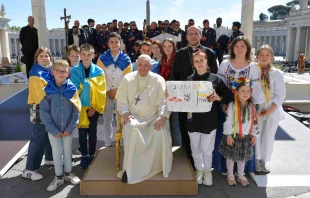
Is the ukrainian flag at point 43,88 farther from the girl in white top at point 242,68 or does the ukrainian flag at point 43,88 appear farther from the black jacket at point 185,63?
the girl in white top at point 242,68

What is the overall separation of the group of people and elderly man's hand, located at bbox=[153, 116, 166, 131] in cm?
1

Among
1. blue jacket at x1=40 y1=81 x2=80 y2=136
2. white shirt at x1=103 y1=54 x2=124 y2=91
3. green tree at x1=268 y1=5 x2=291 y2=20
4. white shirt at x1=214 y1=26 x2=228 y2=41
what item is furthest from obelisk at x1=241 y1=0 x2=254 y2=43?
green tree at x1=268 y1=5 x2=291 y2=20

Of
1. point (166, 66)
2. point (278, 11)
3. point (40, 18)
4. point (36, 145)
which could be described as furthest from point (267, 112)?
point (278, 11)

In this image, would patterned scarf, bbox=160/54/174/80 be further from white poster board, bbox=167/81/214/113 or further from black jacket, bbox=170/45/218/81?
white poster board, bbox=167/81/214/113

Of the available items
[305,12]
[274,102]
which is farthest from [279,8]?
[274,102]

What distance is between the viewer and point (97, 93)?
386cm

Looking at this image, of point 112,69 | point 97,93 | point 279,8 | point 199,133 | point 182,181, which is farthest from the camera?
point 279,8

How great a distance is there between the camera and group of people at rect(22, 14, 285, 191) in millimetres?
3361

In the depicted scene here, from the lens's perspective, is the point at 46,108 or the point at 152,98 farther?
the point at 152,98

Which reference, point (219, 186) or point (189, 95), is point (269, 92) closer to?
point (189, 95)

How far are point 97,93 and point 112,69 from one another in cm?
63

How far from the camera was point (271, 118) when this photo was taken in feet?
12.2

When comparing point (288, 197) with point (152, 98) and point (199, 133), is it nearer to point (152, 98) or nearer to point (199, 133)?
point (199, 133)

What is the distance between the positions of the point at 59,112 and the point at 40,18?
26.7 ft
